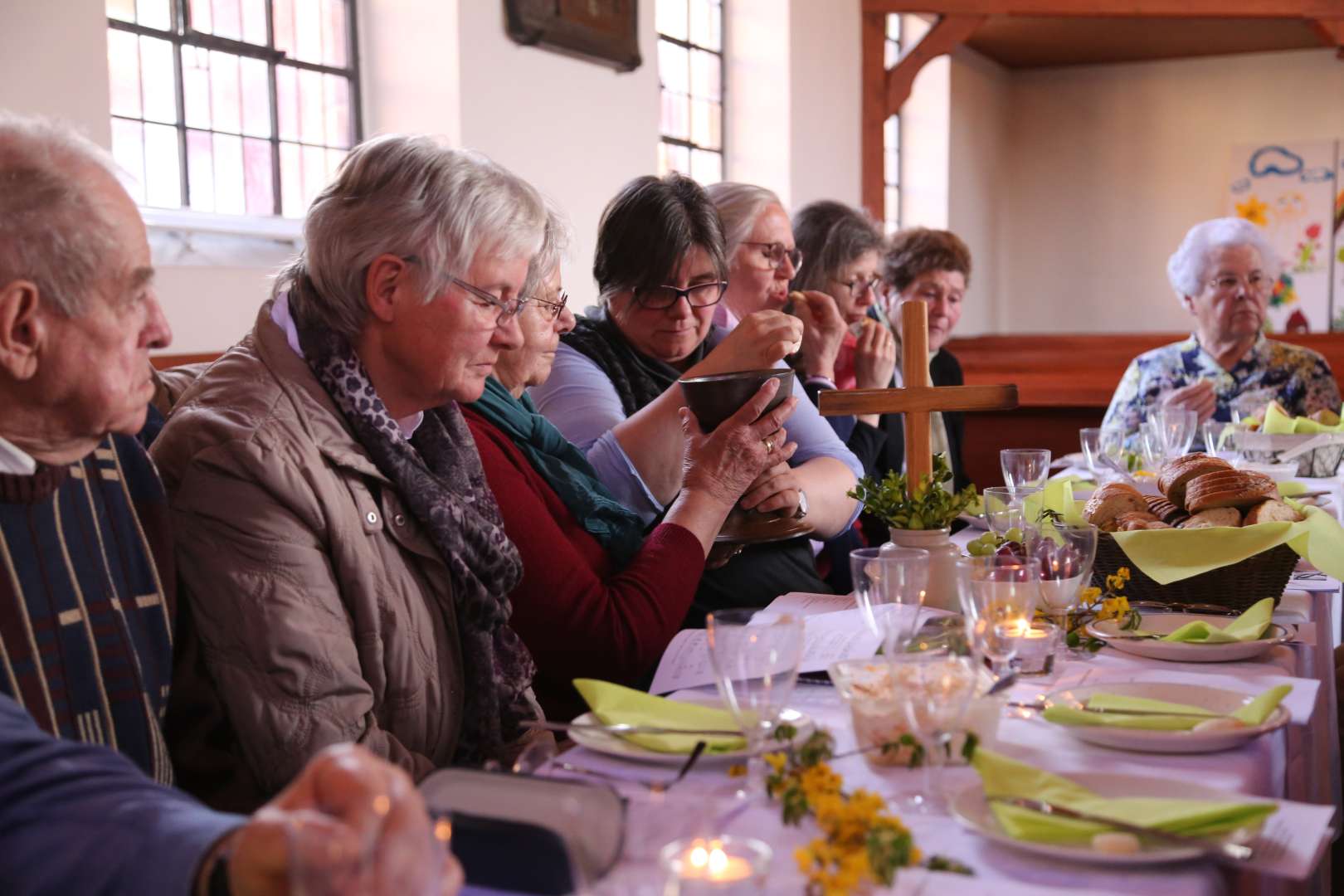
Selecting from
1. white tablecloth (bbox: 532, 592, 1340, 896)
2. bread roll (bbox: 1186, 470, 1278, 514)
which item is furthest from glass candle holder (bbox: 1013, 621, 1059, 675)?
bread roll (bbox: 1186, 470, 1278, 514)

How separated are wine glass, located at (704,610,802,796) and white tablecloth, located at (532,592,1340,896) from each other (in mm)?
51

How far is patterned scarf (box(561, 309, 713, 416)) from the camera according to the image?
2633 millimetres

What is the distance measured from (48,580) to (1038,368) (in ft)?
23.3

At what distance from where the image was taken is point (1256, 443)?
3.24 m

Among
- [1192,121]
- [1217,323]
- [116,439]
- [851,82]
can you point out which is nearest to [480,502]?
[116,439]

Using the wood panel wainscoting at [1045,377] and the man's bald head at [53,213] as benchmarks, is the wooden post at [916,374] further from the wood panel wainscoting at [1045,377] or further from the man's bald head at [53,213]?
the wood panel wainscoting at [1045,377]

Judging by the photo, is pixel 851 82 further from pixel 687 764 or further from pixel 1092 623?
pixel 687 764

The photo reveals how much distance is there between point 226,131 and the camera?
462 cm

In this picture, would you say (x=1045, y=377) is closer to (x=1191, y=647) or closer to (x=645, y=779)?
(x=1191, y=647)

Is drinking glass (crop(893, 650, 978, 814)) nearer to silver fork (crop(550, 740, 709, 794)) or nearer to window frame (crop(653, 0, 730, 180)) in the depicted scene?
silver fork (crop(550, 740, 709, 794))

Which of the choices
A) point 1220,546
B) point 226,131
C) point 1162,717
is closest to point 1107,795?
point 1162,717

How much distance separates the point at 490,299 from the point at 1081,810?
981mm

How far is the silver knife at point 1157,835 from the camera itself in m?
0.90

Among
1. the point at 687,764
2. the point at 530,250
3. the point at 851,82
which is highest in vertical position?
the point at 851,82
